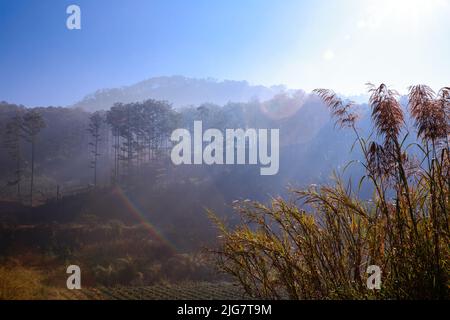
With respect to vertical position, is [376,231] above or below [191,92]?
below

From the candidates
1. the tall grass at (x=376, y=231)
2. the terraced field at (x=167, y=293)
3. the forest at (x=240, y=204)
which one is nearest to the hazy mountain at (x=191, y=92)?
the forest at (x=240, y=204)

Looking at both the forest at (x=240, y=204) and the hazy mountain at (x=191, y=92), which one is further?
the hazy mountain at (x=191, y=92)


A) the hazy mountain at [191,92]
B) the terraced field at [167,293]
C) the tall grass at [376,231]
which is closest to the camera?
the tall grass at [376,231]

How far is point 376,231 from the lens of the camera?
2.63 m

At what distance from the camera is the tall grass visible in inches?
95.0

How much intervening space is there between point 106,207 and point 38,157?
3175 centimetres

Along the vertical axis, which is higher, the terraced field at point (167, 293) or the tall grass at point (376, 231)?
the tall grass at point (376, 231)

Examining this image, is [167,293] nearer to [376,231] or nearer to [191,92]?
[376,231]

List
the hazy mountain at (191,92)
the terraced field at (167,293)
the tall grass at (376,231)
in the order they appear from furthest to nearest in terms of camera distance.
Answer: the hazy mountain at (191,92) < the terraced field at (167,293) < the tall grass at (376,231)

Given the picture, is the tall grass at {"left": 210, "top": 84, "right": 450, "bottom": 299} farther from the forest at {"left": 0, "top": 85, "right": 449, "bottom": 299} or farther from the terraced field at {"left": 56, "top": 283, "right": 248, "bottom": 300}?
the terraced field at {"left": 56, "top": 283, "right": 248, "bottom": 300}

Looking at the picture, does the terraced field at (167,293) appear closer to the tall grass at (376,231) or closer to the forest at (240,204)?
the forest at (240,204)

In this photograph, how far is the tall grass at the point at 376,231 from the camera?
241 centimetres

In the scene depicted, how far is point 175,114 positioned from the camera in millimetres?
50438

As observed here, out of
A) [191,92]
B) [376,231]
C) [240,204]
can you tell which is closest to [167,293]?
[240,204]
